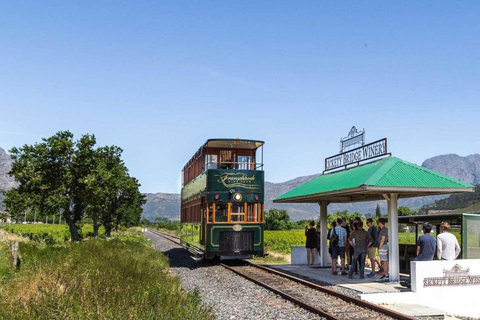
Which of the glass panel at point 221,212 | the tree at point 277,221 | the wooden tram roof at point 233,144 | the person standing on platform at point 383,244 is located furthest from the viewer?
the tree at point 277,221

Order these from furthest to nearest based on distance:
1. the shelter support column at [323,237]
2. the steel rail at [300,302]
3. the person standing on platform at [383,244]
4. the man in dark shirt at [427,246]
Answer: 1. the shelter support column at [323,237]
2. the person standing on platform at [383,244]
3. the man in dark shirt at [427,246]
4. the steel rail at [300,302]

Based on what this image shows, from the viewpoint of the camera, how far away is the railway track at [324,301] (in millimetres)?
9395

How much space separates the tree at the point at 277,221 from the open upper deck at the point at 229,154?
259 feet

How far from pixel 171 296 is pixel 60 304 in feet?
7.26

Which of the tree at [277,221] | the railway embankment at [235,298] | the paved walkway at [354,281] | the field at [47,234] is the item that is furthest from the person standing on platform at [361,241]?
the tree at [277,221]

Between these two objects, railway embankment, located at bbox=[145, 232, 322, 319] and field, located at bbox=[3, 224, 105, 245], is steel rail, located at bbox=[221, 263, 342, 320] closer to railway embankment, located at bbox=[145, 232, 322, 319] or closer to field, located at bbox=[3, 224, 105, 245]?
railway embankment, located at bbox=[145, 232, 322, 319]

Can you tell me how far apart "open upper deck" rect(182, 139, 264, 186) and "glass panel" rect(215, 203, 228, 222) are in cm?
154

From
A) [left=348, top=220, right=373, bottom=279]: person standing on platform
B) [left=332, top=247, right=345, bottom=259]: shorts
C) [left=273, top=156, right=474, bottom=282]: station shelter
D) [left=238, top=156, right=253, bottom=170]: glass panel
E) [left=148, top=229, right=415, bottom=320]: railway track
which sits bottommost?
[left=148, top=229, right=415, bottom=320]: railway track

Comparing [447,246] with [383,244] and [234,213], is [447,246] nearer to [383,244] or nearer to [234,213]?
[383,244]

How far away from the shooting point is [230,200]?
1855cm

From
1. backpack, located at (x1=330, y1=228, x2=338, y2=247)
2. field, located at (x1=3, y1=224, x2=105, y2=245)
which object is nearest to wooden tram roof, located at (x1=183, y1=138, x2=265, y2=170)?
backpack, located at (x1=330, y1=228, x2=338, y2=247)

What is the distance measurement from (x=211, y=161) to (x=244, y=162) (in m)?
1.38

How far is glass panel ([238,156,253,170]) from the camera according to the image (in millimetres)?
19594

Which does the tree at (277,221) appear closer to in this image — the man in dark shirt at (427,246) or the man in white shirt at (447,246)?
the man in white shirt at (447,246)
